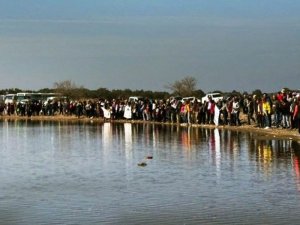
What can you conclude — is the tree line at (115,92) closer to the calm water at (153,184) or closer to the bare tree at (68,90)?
the bare tree at (68,90)

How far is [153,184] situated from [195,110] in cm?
3004

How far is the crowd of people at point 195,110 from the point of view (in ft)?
121

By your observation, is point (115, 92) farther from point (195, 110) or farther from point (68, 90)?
point (195, 110)

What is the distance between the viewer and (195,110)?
156 feet

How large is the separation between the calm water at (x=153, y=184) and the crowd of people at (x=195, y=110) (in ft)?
20.8

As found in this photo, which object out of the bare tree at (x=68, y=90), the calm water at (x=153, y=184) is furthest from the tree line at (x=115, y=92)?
the calm water at (x=153, y=184)

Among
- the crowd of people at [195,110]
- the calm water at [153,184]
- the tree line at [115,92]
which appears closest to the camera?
the calm water at [153,184]

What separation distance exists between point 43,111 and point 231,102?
1214 inches

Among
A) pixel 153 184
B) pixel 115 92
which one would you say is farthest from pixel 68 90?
pixel 153 184

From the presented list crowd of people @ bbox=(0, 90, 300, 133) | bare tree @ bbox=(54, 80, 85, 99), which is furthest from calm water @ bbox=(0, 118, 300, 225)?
bare tree @ bbox=(54, 80, 85, 99)

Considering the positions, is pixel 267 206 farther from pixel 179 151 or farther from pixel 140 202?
pixel 179 151

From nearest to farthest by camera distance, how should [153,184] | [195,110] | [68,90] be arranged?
[153,184] → [195,110] → [68,90]

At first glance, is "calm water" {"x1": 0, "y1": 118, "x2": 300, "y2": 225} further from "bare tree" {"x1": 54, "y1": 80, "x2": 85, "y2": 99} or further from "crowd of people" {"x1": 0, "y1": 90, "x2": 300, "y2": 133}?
"bare tree" {"x1": 54, "y1": 80, "x2": 85, "y2": 99}

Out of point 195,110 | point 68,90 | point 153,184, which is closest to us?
point 153,184
